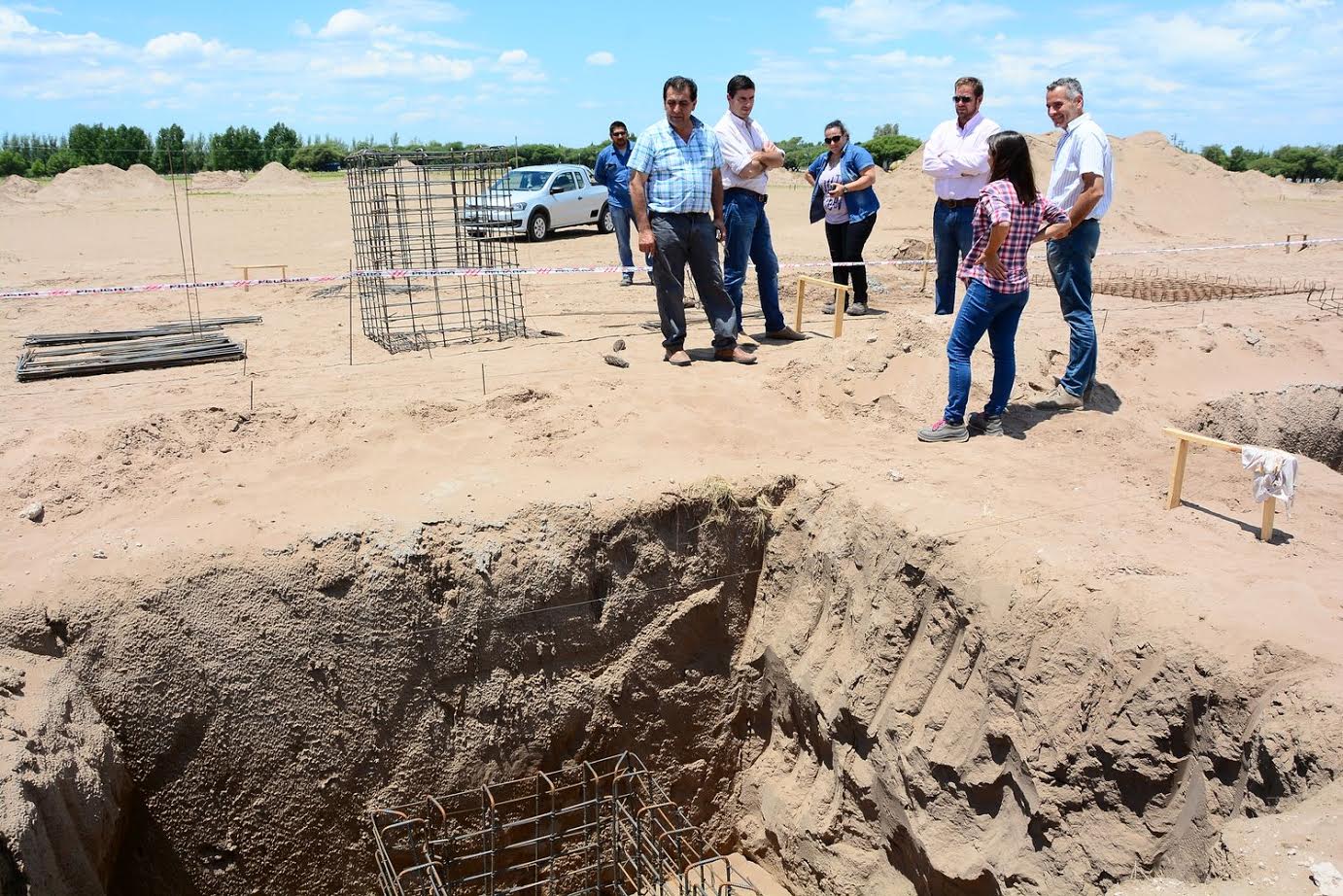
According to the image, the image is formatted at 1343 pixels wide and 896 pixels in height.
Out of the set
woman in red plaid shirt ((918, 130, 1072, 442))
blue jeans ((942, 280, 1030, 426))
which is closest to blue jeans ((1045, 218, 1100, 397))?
woman in red plaid shirt ((918, 130, 1072, 442))

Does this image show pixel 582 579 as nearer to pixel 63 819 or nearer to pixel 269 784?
pixel 269 784

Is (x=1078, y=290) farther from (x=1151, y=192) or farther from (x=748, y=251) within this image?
(x=1151, y=192)

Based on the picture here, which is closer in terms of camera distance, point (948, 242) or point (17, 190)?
point (948, 242)

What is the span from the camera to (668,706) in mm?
5738

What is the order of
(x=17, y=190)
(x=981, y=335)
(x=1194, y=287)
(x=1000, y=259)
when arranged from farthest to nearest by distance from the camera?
(x=17, y=190), (x=1194, y=287), (x=981, y=335), (x=1000, y=259)

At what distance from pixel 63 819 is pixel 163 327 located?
236 inches

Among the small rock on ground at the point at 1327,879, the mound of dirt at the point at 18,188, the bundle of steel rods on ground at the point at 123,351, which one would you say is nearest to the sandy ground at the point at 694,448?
the small rock on ground at the point at 1327,879

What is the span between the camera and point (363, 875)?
17.2ft

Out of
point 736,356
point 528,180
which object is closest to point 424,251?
point 736,356

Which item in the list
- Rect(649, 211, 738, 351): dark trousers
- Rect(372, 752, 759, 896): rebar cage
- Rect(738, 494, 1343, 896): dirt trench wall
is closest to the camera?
Rect(738, 494, 1343, 896): dirt trench wall

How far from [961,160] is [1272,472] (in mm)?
3744

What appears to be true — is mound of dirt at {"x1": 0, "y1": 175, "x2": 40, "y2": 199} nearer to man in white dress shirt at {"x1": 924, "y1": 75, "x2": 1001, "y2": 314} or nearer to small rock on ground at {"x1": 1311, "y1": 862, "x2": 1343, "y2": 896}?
man in white dress shirt at {"x1": 924, "y1": 75, "x2": 1001, "y2": 314}

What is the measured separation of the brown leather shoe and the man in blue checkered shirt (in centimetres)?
33

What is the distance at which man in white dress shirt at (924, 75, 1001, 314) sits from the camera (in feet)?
24.0
